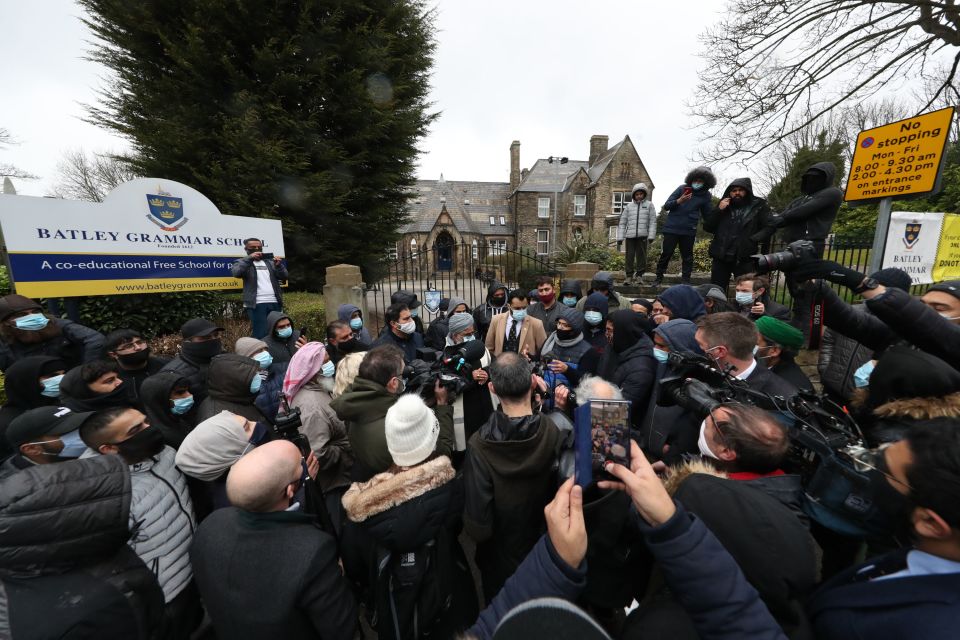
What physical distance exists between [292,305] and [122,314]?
2419mm

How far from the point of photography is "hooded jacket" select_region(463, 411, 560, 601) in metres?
1.78

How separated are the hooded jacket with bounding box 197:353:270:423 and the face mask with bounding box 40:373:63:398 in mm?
1358

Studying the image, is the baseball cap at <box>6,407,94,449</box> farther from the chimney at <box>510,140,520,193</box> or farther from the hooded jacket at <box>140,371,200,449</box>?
the chimney at <box>510,140,520,193</box>

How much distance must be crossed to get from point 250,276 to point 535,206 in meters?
32.1

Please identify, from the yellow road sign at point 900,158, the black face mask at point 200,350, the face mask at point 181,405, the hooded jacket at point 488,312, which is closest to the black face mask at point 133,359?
the black face mask at point 200,350

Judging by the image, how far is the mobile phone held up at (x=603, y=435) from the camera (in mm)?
1143

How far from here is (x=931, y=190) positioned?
3.88 meters

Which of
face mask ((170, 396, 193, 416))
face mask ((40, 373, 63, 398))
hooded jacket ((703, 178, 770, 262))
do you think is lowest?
face mask ((170, 396, 193, 416))

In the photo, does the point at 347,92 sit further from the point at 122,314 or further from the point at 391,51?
the point at 122,314

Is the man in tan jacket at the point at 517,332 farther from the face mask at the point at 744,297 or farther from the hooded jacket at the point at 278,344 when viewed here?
the hooded jacket at the point at 278,344

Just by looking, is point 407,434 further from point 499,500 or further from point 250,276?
point 250,276

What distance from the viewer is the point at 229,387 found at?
2.44 m

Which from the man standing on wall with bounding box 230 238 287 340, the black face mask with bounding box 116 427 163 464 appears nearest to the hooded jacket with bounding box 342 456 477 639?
the black face mask with bounding box 116 427 163 464

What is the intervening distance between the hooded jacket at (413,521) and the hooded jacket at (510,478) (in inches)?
5.6
